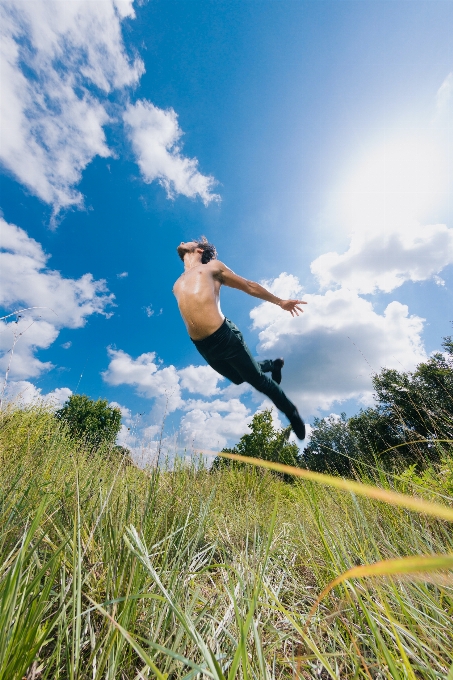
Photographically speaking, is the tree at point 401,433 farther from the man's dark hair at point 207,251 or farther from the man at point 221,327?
the man's dark hair at point 207,251

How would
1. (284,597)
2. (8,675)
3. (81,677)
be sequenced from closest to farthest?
1. (8,675)
2. (81,677)
3. (284,597)

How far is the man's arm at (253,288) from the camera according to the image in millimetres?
4332

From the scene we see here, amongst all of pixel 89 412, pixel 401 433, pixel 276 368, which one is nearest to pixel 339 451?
pixel 401 433

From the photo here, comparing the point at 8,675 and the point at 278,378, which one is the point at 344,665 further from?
the point at 278,378

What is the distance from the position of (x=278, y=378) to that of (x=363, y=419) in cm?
1859

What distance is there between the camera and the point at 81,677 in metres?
1.08

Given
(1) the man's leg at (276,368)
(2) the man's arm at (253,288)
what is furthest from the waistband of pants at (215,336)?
(1) the man's leg at (276,368)

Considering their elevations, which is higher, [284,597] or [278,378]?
[278,378]

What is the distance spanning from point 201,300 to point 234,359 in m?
0.83

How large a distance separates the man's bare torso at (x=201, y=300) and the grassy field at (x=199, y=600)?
1831 millimetres

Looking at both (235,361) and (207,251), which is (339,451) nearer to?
(235,361)

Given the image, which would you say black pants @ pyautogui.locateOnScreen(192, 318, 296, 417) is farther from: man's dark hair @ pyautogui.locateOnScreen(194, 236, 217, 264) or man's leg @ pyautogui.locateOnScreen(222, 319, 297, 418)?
man's dark hair @ pyautogui.locateOnScreen(194, 236, 217, 264)

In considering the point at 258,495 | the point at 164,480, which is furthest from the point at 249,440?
the point at 164,480

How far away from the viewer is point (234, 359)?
3900mm
